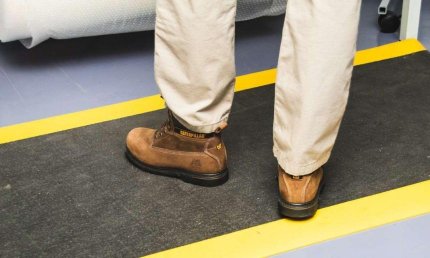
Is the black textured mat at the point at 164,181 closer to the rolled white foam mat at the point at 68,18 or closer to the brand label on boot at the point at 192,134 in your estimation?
the brand label on boot at the point at 192,134

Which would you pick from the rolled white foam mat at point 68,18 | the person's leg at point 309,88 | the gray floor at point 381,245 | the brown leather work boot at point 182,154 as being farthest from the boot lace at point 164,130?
the rolled white foam mat at point 68,18

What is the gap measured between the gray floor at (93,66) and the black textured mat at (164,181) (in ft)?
0.69

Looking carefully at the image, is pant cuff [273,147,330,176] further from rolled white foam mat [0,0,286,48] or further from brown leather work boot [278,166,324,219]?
rolled white foam mat [0,0,286,48]

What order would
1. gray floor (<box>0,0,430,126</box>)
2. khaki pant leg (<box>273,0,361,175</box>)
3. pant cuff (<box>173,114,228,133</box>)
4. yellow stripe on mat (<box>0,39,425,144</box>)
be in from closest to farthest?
khaki pant leg (<box>273,0,361,175</box>)
pant cuff (<box>173,114,228,133</box>)
yellow stripe on mat (<box>0,39,425,144</box>)
gray floor (<box>0,0,430,126</box>)

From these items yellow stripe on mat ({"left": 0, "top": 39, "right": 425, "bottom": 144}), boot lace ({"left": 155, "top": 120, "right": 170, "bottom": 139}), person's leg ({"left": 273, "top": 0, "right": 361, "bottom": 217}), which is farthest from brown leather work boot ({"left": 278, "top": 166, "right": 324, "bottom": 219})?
yellow stripe on mat ({"left": 0, "top": 39, "right": 425, "bottom": 144})

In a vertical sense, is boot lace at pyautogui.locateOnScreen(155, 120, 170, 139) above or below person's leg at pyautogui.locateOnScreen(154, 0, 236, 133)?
below

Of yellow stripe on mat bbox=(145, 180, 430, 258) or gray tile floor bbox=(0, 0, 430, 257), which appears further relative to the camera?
gray tile floor bbox=(0, 0, 430, 257)

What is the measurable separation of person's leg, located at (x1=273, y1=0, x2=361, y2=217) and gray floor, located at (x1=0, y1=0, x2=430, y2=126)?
85cm

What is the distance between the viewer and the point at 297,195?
1475mm

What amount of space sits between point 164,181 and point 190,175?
0.07 m

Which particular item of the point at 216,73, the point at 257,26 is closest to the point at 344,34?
the point at 216,73

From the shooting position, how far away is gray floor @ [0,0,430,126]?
2.18 m

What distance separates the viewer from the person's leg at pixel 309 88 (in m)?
1.32

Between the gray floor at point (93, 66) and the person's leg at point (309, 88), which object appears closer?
the person's leg at point (309, 88)
